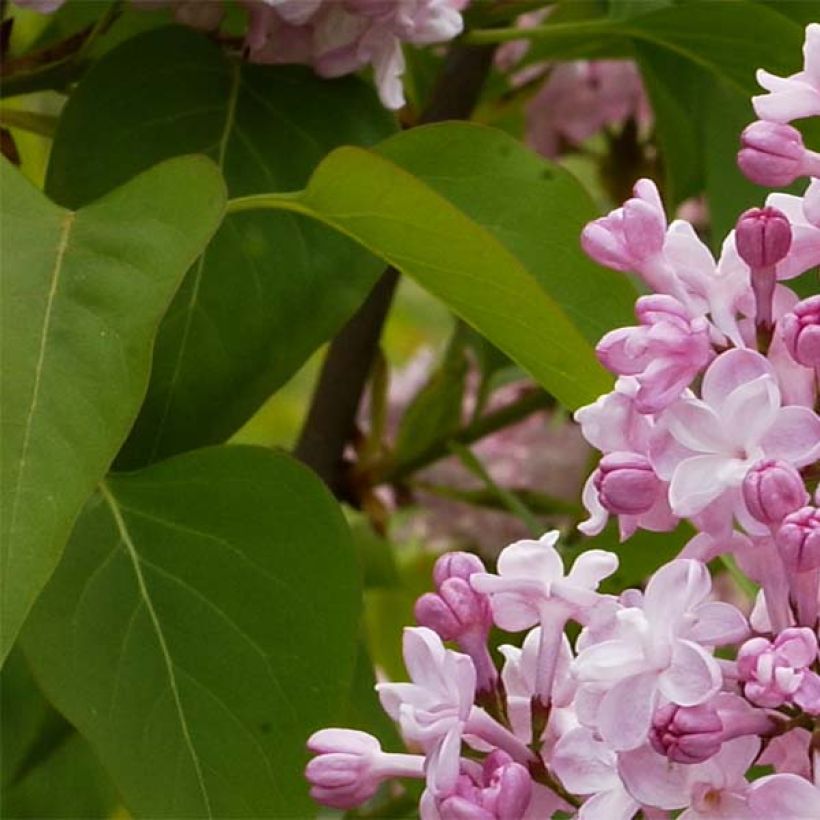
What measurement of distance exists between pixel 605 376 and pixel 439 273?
64mm

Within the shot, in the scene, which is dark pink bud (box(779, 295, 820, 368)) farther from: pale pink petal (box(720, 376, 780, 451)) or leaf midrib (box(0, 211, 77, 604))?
leaf midrib (box(0, 211, 77, 604))

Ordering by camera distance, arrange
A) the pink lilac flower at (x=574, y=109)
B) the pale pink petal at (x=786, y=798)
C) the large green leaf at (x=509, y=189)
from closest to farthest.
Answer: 1. the pale pink petal at (x=786, y=798)
2. the large green leaf at (x=509, y=189)
3. the pink lilac flower at (x=574, y=109)

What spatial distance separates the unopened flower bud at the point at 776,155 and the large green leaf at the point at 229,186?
228mm

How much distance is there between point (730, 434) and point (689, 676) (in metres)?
0.06

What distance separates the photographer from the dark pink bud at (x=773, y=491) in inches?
16.6

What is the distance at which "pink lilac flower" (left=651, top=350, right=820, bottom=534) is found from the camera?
430 millimetres

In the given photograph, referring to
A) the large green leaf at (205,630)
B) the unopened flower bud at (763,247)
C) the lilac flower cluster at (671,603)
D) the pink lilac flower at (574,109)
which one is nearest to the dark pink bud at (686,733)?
the lilac flower cluster at (671,603)

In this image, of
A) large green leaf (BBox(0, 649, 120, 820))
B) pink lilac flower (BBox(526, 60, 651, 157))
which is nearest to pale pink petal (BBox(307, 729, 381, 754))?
large green leaf (BBox(0, 649, 120, 820))

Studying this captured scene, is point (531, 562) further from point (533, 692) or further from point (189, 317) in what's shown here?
point (189, 317)

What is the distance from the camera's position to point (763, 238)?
0.46 meters

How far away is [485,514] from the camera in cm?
145

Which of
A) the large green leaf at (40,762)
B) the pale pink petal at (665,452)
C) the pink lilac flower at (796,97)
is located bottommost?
the large green leaf at (40,762)

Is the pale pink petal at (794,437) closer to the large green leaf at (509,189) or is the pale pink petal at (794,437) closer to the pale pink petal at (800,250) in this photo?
the pale pink petal at (800,250)

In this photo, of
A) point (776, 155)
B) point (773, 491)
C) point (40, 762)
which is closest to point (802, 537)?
point (773, 491)
